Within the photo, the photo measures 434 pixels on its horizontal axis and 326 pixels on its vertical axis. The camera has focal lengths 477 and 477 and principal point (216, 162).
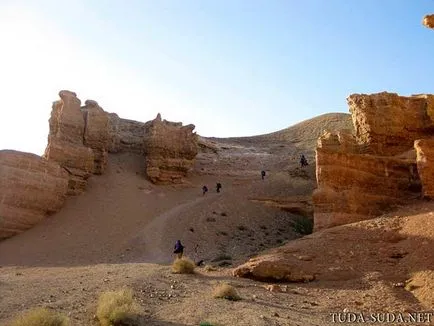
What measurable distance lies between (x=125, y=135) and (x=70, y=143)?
974 centimetres

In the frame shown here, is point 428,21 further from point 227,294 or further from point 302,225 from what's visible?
point 302,225

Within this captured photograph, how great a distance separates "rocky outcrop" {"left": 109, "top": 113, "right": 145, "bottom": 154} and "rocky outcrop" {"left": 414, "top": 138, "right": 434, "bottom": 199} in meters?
28.2

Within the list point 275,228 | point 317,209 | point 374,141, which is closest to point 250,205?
point 275,228

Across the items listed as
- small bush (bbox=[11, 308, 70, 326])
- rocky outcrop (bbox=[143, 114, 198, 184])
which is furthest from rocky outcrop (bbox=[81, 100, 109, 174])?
small bush (bbox=[11, 308, 70, 326])

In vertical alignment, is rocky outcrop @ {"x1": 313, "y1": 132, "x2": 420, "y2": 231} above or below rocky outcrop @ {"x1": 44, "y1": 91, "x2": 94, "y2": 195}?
below

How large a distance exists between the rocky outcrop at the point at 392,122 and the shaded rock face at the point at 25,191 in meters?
20.1

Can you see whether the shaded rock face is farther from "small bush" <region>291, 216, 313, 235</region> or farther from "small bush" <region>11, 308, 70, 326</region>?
"small bush" <region>11, 308, 70, 326</region>

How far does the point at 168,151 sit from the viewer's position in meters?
40.8

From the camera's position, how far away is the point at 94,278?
55.6 feet

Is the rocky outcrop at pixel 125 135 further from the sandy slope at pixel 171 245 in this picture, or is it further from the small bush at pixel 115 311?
the small bush at pixel 115 311

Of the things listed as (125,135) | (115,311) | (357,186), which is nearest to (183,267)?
(115,311)

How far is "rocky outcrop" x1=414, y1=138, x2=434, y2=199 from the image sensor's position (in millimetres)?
19531

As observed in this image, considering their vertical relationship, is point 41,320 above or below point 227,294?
above

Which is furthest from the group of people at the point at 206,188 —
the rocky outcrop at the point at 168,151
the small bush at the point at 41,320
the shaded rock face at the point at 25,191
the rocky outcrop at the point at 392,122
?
the small bush at the point at 41,320
